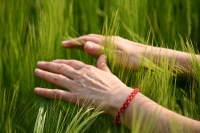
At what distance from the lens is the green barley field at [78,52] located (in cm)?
117

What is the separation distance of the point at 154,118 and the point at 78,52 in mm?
489

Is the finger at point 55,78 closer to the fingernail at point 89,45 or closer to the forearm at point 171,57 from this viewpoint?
the fingernail at point 89,45

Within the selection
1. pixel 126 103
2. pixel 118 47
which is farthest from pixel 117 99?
pixel 118 47

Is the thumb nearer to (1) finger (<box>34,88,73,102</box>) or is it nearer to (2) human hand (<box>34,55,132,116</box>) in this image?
(2) human hand (<box>34,55,132,116</box>)

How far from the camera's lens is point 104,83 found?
1.23m

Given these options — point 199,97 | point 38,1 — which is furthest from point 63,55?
point 199,97

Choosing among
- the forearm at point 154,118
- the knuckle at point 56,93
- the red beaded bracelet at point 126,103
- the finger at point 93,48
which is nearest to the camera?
the forearm at point 154,118

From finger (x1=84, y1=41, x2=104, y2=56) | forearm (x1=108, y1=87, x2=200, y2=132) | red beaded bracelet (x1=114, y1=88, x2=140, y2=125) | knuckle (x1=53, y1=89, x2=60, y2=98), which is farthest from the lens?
finger (x1=84, y1=41, x2=104, y2=56)

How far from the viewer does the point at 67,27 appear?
1.56m

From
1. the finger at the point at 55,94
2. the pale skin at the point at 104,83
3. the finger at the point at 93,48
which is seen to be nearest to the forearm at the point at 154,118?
the pale skin at the point at 104,83

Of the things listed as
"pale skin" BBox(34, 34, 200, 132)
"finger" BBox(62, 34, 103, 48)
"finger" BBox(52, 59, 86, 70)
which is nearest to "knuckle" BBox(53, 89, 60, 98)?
"pale skin" BBox(34, 34, 200, 132)

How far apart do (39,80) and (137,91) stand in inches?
13.9

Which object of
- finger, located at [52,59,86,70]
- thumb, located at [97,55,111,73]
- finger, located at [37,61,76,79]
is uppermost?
thumb, located at [97,55,111,73]

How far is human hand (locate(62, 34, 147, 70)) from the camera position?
4.29 feet
